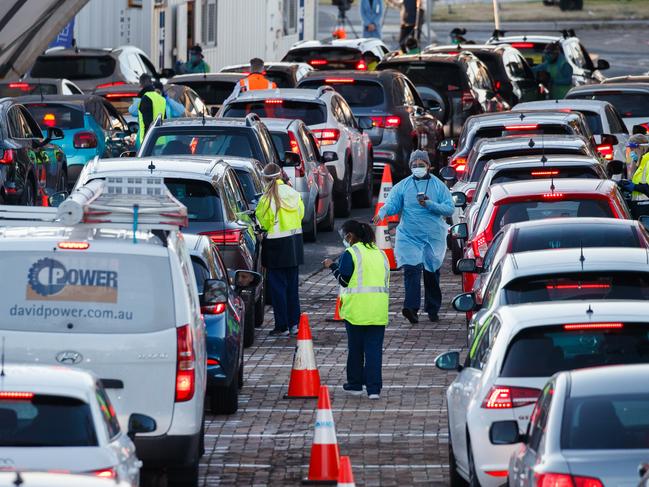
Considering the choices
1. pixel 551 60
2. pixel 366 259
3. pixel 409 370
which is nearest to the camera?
pixel 366 259

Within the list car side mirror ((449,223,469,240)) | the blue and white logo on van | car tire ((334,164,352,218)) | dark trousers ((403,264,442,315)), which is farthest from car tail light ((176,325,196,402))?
car tire ((334,164,352,218))

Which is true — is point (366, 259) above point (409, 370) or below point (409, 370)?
above

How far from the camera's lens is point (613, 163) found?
24.5 metres

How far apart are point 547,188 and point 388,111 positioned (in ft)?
44.4

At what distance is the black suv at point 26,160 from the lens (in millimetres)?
23422

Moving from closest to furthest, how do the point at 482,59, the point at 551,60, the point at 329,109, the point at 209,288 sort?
1. the point at 209,288
2. the point at 329,109
3. the point at 482,59
4. the point at 551,60

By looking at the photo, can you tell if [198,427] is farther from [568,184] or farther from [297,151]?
[297,151]

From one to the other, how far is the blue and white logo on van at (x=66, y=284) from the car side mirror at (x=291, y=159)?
474 inches

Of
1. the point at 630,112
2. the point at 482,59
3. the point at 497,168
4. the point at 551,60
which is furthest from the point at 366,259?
the point at 551,60

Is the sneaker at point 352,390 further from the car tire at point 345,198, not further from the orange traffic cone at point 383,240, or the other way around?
the car tire at point 345,198

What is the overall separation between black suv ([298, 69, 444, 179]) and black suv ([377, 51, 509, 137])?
8.59ft

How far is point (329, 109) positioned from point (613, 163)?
4.60 meters

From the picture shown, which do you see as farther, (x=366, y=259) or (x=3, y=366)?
(x=366, y=259)

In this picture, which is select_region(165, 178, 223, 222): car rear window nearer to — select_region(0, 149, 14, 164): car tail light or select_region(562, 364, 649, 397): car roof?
select_region(0, 149, 14, 164): car tail light
